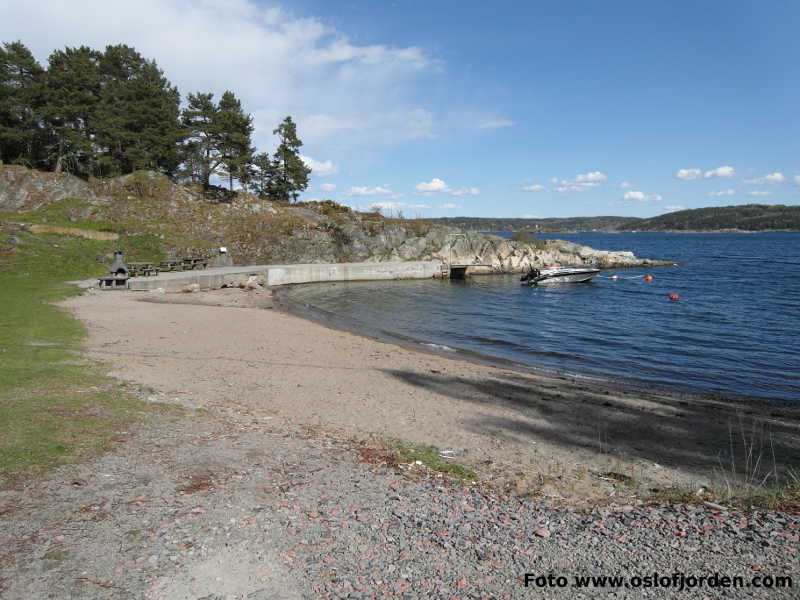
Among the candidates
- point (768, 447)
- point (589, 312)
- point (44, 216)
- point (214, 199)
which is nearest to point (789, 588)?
point (768, 447)

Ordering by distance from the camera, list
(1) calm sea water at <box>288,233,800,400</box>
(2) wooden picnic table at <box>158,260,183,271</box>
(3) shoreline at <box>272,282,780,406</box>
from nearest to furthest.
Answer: (3) shoreline at <box>272,282,780,406</box>
(1) calm sea water at <box>288,233,800,400</box>
(2) wooden picnic table at <box>158,260,183,271</box>

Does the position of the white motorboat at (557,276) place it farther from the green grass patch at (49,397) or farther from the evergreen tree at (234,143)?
the green grass patch at (49,397)

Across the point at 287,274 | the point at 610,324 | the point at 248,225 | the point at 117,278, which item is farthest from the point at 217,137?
the point at 610,324

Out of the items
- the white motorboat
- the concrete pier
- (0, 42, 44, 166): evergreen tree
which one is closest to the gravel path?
the concrete pier

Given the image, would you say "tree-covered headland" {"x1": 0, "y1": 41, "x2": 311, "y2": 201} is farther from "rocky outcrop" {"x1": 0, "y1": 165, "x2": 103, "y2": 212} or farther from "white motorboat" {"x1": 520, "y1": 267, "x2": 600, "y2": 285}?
"white motorboat" {"x1": 520, "y1": 267, "x2": 600, "y2": 285}

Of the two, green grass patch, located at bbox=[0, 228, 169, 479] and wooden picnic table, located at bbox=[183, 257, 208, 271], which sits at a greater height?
wooden picnic table, located at bbox=[183, 257, 208, 271]

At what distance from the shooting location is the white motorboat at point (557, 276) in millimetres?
46781

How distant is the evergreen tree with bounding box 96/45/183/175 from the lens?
163 feet

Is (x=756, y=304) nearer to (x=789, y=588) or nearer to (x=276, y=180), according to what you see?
(x=789, y=588)

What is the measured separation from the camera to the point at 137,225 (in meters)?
41.0

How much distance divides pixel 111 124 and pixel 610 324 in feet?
169

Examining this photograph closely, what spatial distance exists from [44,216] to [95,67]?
25.2m

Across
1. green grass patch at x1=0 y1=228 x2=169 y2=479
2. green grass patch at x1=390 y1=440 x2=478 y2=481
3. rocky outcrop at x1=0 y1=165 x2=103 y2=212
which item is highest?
rocky outcrop at x1=0 y1=165 x2=103 y2=212

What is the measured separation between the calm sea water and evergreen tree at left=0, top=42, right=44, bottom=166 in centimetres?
3564
